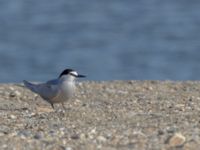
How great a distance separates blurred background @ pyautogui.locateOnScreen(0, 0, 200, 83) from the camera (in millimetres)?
27766

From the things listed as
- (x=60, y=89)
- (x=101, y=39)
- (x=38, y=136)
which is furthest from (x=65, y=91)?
(x=101, y=39)

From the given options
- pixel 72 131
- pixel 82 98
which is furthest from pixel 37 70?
pixel 72 131

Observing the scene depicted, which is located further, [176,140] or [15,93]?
[15,93]

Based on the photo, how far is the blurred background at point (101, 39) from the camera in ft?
91.1

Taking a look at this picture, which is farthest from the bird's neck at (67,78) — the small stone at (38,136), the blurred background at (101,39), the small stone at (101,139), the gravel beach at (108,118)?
the blurred background at (101,39)

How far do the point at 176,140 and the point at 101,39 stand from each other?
2381 cm

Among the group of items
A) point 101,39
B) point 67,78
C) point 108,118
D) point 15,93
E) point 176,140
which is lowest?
point 176,140

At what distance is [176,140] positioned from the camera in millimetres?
9188

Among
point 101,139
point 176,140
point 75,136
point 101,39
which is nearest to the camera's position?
point 176,140

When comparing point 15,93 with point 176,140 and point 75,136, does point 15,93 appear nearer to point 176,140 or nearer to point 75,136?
point 75,136

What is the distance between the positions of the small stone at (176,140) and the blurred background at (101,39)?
52.1ft

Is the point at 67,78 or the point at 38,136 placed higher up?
the point at 67,78

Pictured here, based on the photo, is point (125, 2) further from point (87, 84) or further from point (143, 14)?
point (87, 84)

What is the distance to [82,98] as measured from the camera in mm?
12836
